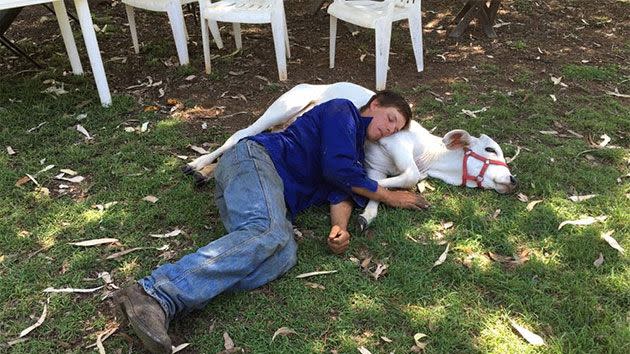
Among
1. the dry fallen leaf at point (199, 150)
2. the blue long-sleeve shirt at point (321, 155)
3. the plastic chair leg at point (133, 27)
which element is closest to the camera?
the blue long-sleeve shirt at point (321, 155)

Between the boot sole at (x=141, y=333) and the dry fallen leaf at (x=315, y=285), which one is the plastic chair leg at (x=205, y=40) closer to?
the dry fallen leaf at (x=315, y=285)

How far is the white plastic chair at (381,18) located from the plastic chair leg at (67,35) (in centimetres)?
241

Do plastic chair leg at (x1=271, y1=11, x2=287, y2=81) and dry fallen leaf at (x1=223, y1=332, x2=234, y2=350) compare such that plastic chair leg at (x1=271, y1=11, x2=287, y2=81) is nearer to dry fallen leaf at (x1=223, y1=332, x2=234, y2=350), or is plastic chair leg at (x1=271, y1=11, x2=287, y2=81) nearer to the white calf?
the white calf

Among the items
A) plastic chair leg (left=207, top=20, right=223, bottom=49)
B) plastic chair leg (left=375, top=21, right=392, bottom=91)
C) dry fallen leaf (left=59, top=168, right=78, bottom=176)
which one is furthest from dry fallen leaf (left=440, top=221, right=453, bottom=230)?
plastic chair leg (left=207, top=20, right=223, bottom=49)

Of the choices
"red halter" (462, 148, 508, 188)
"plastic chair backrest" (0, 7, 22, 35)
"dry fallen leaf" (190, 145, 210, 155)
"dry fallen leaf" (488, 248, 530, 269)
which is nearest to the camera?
"dry fallen leaf" (488, 248, 530, 269)

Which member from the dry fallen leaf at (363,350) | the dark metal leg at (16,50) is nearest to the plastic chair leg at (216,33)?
the dark metal leg at (16,50)

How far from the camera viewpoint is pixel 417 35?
5.47 metres

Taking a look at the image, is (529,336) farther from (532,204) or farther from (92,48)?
(92,48)

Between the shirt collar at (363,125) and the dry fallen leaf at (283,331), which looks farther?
the shirt collar at (363,125)

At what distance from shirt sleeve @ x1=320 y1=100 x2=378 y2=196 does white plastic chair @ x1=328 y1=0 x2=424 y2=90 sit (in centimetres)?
194

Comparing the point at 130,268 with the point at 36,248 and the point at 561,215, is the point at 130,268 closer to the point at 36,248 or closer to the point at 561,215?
the point at 36,248

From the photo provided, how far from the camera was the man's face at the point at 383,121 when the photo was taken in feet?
11.3

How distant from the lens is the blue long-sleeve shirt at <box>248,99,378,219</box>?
320 cm

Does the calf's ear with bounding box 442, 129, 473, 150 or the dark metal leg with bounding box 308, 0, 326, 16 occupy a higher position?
the calf's ear with bounding box 442, 129, 473, 150
